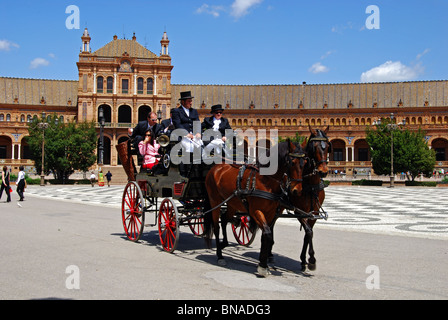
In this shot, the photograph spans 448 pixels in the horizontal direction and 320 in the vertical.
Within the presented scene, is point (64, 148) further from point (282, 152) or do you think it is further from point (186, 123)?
point (282, 152)

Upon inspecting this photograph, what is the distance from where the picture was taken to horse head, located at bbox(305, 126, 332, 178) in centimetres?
575

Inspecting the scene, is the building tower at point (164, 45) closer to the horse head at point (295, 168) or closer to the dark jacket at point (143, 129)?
the dark jacket at point (143, 129)

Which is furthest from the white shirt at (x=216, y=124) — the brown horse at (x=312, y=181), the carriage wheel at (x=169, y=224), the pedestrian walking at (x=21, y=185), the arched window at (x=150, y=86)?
the arched window at (x=150, y=86)

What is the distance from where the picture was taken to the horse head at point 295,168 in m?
5.68

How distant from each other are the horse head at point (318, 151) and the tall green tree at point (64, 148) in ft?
128

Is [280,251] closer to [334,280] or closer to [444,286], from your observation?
[334,280]

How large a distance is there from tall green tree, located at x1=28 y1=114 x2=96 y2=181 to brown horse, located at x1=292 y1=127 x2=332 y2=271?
38.7m

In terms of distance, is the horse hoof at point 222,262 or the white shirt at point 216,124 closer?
the horse hoof at point 222,262

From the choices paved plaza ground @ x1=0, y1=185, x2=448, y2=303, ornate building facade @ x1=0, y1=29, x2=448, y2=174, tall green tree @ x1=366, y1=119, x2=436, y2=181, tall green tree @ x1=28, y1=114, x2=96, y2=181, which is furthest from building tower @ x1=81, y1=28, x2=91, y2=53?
paved plaza ground @ x1=0, y1=185, x2=448, y2=303

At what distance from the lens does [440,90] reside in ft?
224

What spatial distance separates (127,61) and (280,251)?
190 ft

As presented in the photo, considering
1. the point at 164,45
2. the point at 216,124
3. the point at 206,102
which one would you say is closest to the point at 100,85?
the point at 164,45
